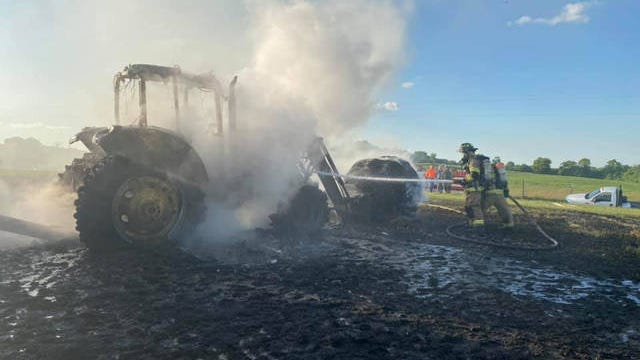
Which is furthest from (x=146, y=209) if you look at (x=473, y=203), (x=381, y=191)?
(x=473, y=203)

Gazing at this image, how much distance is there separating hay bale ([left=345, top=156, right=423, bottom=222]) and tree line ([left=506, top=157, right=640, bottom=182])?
66.9m

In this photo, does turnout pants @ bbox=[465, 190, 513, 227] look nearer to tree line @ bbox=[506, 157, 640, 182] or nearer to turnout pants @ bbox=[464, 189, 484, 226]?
turnout pants @ bbox=[464, 189, 484, 226]

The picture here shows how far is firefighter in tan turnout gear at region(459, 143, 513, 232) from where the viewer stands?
35.2ft

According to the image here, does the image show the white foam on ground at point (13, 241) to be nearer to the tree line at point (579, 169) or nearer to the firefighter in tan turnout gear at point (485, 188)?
the firefighter in tan turnout gear at point (485, 188)

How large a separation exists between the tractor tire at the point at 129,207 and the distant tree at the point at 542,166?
75.3 meters

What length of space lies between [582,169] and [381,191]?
70.8 m

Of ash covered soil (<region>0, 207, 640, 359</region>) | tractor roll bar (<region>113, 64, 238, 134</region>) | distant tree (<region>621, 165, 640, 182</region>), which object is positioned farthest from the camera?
distant tree (<region>621, 165, 640, 182</region>)

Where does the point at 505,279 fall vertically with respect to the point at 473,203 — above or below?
below

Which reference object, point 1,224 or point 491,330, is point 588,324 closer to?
point 491,330

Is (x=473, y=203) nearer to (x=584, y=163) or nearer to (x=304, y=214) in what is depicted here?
(x=304, y=214)

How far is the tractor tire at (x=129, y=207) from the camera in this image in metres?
6.50

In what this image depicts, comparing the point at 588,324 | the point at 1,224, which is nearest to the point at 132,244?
the point at 1,224

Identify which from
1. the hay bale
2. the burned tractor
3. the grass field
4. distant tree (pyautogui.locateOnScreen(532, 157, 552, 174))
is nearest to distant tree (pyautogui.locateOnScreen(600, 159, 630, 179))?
distant tree (pyautogui.locateOnScreen(532, 157, 552, 174))

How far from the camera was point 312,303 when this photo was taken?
5098mm
